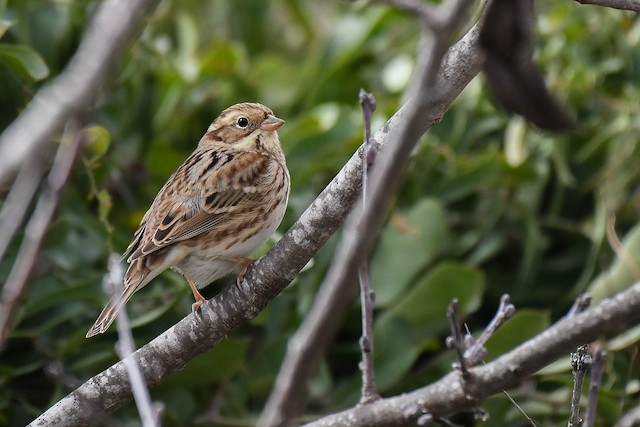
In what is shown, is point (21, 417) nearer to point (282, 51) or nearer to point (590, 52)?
point (590, 52)

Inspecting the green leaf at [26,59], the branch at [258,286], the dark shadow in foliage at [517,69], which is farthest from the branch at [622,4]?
the green leaf at [26,59]

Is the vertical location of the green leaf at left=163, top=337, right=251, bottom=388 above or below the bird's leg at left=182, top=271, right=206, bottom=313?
below

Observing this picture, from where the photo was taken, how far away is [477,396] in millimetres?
2164

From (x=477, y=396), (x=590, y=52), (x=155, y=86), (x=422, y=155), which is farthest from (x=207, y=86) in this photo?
(x=477, y=396)

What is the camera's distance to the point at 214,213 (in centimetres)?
416

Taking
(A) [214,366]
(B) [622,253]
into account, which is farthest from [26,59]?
(B) [622,253]

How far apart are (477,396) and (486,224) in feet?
10.6

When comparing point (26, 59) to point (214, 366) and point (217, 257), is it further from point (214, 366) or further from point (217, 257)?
point (214, 366)

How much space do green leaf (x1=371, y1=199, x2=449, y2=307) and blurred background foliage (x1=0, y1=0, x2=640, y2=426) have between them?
0.4 inches

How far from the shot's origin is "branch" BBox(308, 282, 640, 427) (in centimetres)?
196

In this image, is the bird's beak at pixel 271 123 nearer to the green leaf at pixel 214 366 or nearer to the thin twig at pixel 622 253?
the green leaf at pixel 214 366

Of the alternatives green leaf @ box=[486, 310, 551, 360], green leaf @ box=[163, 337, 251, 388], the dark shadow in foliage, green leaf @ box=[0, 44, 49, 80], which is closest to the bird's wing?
green leaf @ box=[163, 337, 251, 388]

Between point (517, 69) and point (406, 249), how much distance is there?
10.1 feet

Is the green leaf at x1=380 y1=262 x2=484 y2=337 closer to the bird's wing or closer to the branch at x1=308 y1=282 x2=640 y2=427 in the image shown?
the bird's wing
